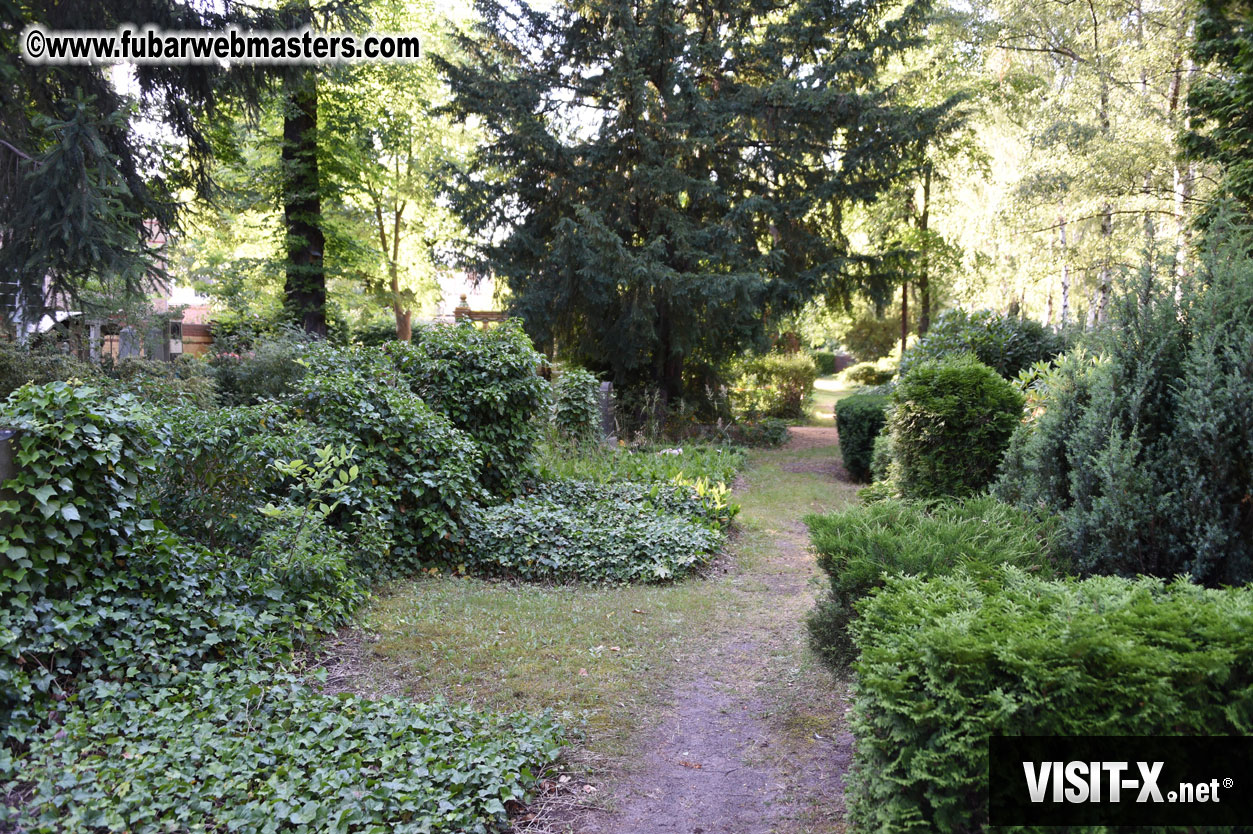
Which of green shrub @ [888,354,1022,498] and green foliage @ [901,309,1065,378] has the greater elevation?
green foliage @ [901,309,1065,378]

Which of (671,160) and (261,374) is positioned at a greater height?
(671,160)

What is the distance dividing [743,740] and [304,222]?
549 inches

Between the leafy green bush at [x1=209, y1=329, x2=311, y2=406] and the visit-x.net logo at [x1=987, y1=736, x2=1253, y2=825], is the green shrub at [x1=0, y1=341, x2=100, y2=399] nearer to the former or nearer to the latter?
the leafy green bush at [x1=209, y1=329, x2=311, y2=406]

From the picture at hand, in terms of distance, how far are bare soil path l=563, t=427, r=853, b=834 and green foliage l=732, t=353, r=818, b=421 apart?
12150mm

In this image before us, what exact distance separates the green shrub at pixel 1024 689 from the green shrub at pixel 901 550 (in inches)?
38.8

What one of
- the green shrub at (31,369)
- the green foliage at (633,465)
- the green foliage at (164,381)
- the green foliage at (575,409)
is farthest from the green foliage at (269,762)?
the green foliage at (575,409)

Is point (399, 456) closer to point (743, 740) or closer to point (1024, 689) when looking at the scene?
point (743, 740)

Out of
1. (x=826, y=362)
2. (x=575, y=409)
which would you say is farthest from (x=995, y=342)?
(x=826, y=362)

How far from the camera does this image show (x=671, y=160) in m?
14.3

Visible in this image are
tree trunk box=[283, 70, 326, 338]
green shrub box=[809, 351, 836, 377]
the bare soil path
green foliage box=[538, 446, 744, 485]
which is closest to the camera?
the bare soil path

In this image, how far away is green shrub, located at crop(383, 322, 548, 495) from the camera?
Result: 784 cm

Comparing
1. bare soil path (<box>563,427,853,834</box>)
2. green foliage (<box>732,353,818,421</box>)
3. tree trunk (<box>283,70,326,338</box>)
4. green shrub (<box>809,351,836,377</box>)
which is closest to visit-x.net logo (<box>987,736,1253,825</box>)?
A: bare soil path (<box>563,427,853,834</box>)

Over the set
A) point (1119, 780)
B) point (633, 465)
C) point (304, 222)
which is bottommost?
point (633, 465)

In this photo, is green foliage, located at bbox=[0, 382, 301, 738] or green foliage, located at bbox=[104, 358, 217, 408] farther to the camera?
green foliage, located at bbox=[104, 358, 217, 408]
